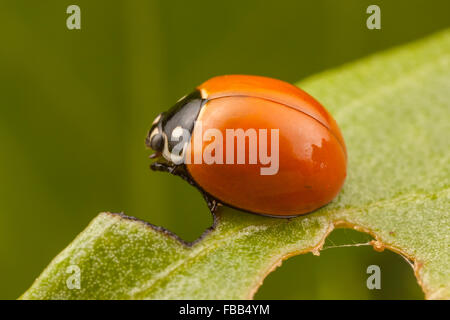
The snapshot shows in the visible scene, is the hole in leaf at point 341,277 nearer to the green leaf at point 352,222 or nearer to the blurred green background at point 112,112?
the blurred green background at point 112,112

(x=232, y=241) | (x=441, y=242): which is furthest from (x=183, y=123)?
(x=441, y=242)

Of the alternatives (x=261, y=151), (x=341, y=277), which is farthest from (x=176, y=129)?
(x=341, y=277)

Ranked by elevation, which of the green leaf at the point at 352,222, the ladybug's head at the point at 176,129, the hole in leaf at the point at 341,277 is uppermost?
the ladybug's head at the point at 176,129

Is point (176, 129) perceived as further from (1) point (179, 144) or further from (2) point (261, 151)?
(2) point (261, 151)

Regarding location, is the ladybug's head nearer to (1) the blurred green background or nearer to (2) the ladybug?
(2) the ladybug

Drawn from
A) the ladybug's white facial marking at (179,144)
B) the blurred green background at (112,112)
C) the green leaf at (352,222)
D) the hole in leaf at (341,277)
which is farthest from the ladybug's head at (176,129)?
the hole in leaf at (341,277)

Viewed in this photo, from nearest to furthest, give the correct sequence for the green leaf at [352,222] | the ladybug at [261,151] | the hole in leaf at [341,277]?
the green leaf at [352,222]
the ladybug at [261,151]
the hole in leaf at [341,277]
